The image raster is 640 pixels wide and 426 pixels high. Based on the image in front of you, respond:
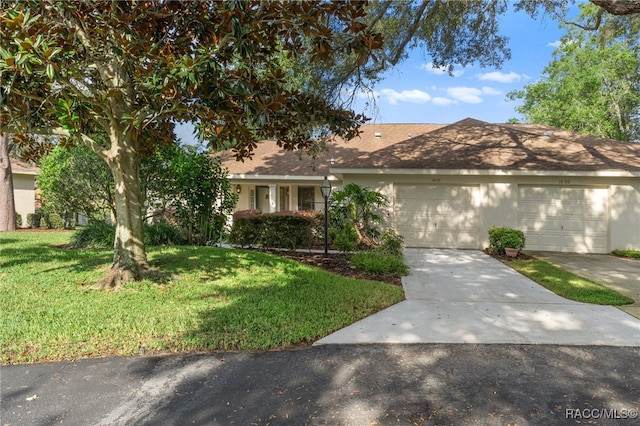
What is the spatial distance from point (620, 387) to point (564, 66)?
88.1 ft

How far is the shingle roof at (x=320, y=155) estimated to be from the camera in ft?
51.4

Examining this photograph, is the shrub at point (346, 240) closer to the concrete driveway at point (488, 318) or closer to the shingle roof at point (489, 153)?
the shingle roof at point (489, 153)

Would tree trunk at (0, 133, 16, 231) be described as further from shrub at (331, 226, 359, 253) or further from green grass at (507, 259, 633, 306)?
green grass at (507, 259, 633, 306)

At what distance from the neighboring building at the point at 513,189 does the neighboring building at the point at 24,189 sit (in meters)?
16.9

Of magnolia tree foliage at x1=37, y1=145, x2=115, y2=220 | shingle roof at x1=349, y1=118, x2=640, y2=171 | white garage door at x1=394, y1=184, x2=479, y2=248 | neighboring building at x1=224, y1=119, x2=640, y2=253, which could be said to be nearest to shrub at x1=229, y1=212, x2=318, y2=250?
neighboring building at x1=224, y1=119, x2=640, y2=253

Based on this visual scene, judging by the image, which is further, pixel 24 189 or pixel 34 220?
pixel 24 189

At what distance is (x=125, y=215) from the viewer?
6.06 metres

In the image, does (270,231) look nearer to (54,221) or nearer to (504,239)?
(504,239)

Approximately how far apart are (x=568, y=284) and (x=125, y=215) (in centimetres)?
813

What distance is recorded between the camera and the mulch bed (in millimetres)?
7352

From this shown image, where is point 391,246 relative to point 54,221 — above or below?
below

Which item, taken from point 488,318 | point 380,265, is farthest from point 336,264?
→ point 488,318

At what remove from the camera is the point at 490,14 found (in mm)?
9648

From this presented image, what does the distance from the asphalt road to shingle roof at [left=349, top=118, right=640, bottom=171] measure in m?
8.35
